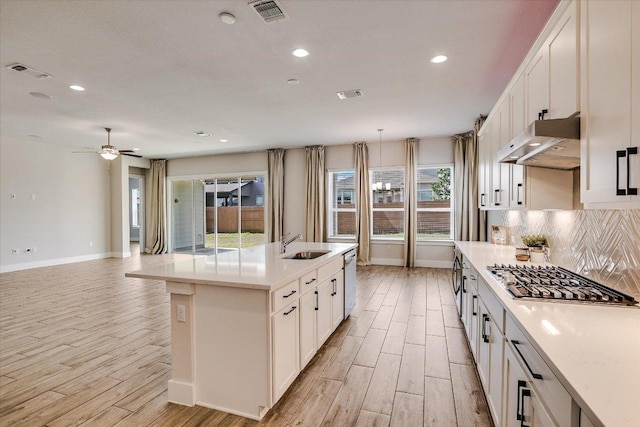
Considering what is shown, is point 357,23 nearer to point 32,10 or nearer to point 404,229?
point 32,10

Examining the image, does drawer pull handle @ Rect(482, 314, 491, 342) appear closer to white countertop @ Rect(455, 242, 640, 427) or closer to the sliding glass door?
white countertop @ Rect(455, 242, 640, 427)

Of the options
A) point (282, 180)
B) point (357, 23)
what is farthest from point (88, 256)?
point (357, 23)

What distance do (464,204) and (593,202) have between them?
18.1ft

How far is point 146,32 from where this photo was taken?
284 centimetres

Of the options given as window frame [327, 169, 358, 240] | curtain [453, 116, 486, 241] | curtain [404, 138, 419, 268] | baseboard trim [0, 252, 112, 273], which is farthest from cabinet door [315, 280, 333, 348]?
baseboard trim [0, 252, 112, 273]

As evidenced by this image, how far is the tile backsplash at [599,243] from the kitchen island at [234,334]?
1.92 meters

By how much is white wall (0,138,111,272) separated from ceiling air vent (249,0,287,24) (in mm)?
7624

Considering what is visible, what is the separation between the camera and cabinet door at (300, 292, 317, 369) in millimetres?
2518

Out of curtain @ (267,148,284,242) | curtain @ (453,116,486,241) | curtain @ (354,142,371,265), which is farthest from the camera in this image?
curtain @ (267,148,284,242)

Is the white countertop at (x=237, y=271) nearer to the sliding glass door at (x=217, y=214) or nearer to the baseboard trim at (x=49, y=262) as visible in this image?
the sliding glass door at (x=217, y=214)

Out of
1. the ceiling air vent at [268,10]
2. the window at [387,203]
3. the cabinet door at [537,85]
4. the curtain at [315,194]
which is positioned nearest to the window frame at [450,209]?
the window at [387,203]

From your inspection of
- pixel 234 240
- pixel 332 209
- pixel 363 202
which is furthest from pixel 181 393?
pixel 234 240

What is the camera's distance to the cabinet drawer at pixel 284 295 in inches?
81.5

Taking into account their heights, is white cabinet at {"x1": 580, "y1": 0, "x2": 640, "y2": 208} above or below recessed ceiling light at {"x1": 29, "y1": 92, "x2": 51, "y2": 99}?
below
